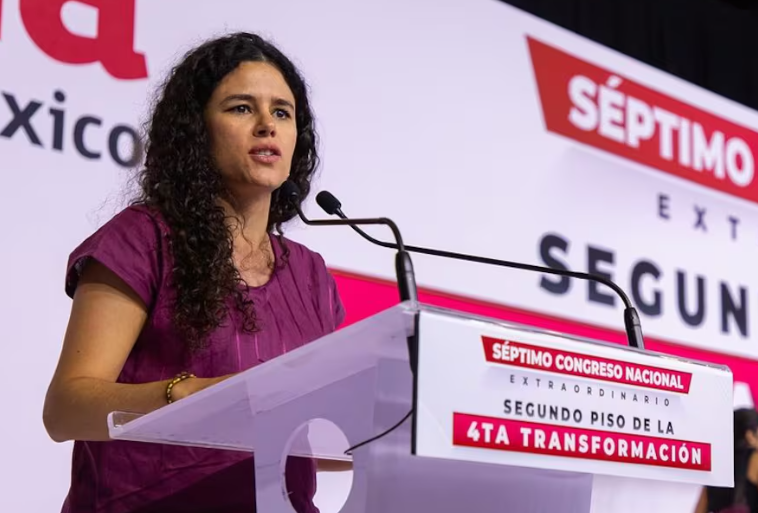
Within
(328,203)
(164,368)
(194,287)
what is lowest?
(164,368)

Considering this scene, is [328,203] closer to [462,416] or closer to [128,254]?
[128,254]

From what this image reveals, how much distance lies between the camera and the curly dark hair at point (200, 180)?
4.61 ft

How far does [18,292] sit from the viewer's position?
2.17 metres

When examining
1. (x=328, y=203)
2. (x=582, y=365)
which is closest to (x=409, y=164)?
(x=328, y=203)

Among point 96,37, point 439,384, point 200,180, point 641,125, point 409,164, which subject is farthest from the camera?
point 641,125

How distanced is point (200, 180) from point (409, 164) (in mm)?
1482

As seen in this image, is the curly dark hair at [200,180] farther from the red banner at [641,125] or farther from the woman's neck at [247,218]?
the red banner at [641,125]

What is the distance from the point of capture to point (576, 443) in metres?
1.05

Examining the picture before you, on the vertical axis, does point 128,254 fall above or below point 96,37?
below

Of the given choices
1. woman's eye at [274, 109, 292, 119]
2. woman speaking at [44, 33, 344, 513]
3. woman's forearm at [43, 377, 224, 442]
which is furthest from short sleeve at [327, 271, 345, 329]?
woman's forearm at [43, 377, 224, 442]

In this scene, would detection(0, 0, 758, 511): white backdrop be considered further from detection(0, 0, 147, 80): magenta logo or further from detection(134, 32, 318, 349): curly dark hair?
detection(134, 32, 318, 349): curly dark hair

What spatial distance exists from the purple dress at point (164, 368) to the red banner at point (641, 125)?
2.10 m

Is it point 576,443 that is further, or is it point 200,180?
point 200,180

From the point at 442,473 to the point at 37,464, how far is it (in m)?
1.30
